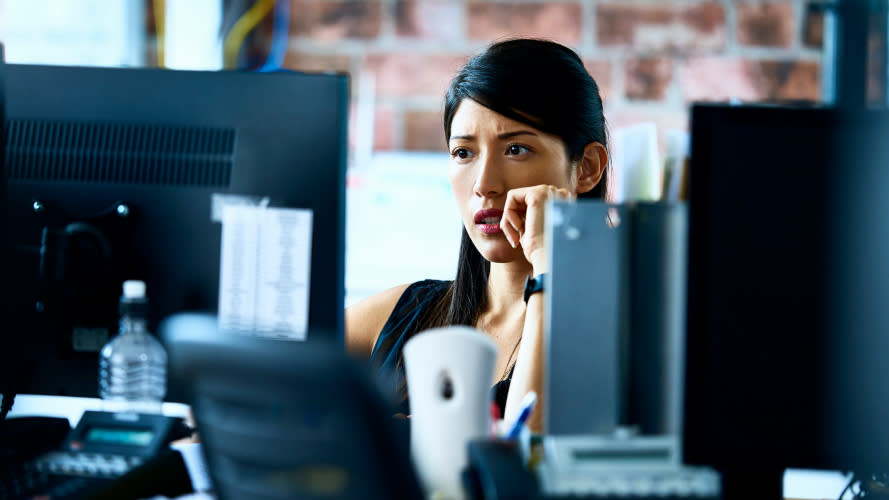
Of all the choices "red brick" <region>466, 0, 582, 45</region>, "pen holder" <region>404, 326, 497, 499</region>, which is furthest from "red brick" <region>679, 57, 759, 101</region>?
"pen holder" <region>404, 326, 497, 499</region>

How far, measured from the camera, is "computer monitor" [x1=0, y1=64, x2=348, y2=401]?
0.91 meters

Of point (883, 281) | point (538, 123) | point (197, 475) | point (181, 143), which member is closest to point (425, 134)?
→ point (538, 123)

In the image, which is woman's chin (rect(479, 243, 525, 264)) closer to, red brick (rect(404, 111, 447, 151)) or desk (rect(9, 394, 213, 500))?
desk (rect(9, 394, 213, 500))

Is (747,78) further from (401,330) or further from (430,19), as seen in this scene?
(401,330)

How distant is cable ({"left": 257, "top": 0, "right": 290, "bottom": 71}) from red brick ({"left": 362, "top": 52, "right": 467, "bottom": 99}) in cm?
21

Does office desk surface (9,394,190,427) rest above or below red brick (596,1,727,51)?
below

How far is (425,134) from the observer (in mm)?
2180

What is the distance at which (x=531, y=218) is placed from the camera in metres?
1.14

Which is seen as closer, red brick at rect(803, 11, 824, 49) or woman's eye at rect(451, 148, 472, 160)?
woman's eye at rect(451, 148, 472, 160)

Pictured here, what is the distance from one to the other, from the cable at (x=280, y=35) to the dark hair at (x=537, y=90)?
82cm

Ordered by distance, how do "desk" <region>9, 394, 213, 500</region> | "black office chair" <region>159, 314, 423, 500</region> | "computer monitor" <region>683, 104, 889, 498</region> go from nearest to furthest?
"black office chair" <region>159, 314, 423, 500</region> < "computer monitor" <region>683, 104, 889, 498</region> < "desk" <region>9, 394, 213, 500</region>

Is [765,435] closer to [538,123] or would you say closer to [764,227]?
[764,227]

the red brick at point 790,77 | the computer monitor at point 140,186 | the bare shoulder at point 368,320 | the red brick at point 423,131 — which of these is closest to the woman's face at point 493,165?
the bare shoulder at point 368,320

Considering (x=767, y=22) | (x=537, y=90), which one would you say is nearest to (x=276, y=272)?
(x=537, y=90)
